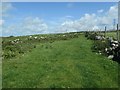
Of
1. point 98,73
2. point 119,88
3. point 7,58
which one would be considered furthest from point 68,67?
point 7,58

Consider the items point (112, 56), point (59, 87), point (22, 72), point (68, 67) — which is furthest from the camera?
point (112, 56)

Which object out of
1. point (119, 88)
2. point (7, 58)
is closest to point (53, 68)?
point (119, 88)

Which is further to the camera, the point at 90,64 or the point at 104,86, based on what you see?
the point at 90,64

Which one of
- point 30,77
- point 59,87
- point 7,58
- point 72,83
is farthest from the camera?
point 7,58

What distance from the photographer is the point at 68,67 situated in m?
26.5

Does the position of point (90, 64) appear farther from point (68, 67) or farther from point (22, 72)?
point (22, 72)

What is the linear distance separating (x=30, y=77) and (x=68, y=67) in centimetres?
519

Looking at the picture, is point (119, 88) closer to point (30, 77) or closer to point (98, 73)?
point (98, 73)

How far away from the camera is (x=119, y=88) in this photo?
18.8m

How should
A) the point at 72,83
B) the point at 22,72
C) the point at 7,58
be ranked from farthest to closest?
1. the point at 7,58
2. the point at 22,72
3. the point at 72,83

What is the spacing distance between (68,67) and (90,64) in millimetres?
2508

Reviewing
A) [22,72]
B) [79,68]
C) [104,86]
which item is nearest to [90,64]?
[79,68]

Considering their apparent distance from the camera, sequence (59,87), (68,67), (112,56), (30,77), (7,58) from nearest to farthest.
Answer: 1. (59,87)
2. (30,77)
3. (68,67)
4. (112,56)
5. (7,58)

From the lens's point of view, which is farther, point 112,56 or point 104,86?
point 112,56
